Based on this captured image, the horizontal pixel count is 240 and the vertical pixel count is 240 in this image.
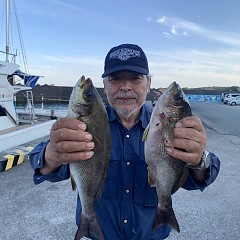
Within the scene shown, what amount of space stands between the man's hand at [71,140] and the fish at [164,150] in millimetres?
398

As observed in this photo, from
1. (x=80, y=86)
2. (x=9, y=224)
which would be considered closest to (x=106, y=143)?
(x=80, y=86)

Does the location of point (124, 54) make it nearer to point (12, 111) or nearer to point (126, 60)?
point (126, 60)

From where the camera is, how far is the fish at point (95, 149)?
167 centimetres

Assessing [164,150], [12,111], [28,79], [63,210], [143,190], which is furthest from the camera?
[28,79]

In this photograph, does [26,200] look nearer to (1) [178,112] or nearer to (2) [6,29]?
(1) [178,112]

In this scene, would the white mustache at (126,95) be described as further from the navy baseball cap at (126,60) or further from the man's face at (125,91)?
the navy baseball cap at (126,60)

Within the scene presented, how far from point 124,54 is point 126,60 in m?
0.07

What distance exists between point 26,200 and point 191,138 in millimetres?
4132

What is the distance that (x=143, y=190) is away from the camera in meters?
2.13

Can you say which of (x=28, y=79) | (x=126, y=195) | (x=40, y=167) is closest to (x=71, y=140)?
(x=40, y=167)

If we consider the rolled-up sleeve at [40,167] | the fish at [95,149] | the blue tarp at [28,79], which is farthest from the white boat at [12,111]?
the fish at [95,149]

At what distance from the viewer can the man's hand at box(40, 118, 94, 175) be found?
159cm

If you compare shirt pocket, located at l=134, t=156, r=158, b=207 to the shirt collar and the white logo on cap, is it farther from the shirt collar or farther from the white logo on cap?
the white logo on cap

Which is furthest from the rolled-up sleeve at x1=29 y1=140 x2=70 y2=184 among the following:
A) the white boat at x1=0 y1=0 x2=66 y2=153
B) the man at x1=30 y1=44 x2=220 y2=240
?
the white boat at x1=0 y1=0 x2=66 y2=153
